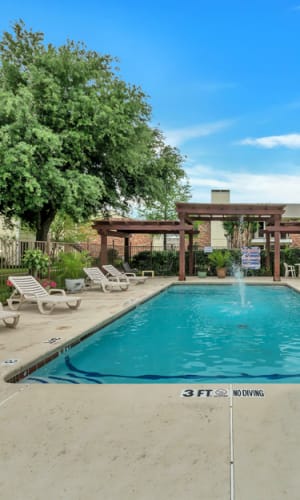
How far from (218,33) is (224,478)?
14506 millimetres

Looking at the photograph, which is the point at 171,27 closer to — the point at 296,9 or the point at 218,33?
the point at 218,33

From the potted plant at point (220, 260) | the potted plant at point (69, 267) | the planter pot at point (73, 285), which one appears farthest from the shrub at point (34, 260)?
the potted plant at point (220, 260)

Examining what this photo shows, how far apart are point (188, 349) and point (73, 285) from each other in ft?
25.4

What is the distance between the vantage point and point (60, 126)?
1472 cm

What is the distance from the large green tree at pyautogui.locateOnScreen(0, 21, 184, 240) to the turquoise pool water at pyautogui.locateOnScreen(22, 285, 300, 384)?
6175 millimetres

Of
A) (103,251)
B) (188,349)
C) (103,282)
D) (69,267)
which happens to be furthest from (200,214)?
(188,349)

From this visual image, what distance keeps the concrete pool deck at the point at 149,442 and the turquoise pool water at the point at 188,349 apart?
950mm

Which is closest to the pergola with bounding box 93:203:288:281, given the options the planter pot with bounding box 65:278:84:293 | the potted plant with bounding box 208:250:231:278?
the potted plant with bounding box 208:250:231:278

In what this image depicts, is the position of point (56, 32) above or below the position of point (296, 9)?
above

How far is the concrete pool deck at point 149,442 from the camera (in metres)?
2.29

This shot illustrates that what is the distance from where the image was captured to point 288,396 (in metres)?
3.69

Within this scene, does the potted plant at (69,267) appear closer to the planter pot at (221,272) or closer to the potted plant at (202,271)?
the potted plant at (202,271)

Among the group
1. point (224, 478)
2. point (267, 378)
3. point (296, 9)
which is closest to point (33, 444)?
point (224, 478)

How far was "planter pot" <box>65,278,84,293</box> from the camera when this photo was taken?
43.7 ft
